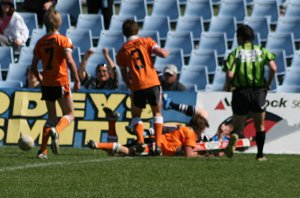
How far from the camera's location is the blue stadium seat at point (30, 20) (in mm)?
19625

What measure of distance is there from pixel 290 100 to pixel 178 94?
1.64 metres

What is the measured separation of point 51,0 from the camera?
20250 millimetres

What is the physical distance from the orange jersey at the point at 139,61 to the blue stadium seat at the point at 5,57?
5.32 metres

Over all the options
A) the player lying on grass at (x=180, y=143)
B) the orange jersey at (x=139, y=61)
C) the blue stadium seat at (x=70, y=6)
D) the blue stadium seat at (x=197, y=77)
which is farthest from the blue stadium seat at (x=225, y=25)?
the orange jersey at (x=139, y=61)

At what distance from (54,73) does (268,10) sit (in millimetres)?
8335

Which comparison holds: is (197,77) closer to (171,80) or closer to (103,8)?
(171,80)

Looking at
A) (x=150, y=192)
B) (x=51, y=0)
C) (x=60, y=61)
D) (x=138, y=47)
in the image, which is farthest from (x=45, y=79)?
(x=51, y=0)

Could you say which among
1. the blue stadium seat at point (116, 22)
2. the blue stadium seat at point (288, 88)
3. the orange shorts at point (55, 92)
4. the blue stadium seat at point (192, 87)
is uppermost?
the blue stadium seat at point (116, 22)

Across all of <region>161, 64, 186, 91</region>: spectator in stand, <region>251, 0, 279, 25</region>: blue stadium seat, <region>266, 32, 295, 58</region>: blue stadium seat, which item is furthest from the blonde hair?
<region>251, 0, 279, 25</region>: blue stadium seat

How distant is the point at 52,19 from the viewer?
1243cm

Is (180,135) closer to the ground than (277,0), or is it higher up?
closer to the ground

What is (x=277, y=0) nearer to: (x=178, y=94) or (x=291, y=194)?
(x=178, y=94)

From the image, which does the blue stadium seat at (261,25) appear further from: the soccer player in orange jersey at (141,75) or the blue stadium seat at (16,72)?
the soccer player in orange jersey at (141,75)

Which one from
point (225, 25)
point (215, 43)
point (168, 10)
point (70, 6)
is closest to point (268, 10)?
point (225, 25)
